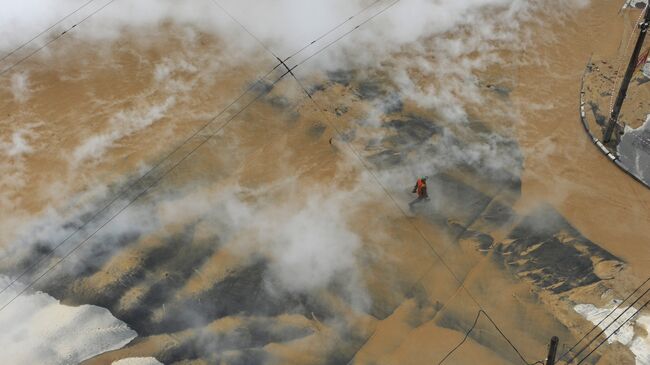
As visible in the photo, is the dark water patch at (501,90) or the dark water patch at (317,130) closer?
the dark water patch at (317,130)

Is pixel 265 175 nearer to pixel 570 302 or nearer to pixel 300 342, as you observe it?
pixel 300 342

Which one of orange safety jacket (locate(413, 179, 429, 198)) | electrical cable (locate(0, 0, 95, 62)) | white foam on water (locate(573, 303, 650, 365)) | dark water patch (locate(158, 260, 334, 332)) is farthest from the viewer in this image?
electrical cable (locate(0, 0, 95, 62))

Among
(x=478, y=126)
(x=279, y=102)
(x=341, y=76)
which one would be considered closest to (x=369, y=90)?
(x=341, y=76)

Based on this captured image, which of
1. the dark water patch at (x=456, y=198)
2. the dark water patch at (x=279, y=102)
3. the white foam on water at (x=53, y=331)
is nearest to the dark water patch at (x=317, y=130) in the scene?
the dark water patch at (x=279, y=102)

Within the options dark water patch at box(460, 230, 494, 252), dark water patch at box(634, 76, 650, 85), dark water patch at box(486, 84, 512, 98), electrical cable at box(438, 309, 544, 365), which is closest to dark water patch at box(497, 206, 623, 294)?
dark water patch at box(460, 230, 494, 252)

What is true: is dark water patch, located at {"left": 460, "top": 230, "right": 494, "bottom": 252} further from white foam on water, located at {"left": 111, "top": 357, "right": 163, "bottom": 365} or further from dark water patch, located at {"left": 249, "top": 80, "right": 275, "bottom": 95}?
white foam on water, located at {"left": 111, "top": 357, "right": 163, "bottom": 365}

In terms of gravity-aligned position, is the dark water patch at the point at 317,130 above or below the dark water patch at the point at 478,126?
above

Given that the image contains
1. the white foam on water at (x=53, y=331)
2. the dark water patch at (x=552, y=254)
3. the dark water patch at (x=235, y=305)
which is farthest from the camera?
the dark water patch at (x=552, y=254)

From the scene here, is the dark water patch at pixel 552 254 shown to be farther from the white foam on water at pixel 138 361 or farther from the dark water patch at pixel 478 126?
the white foam on water at pixel 138 361
